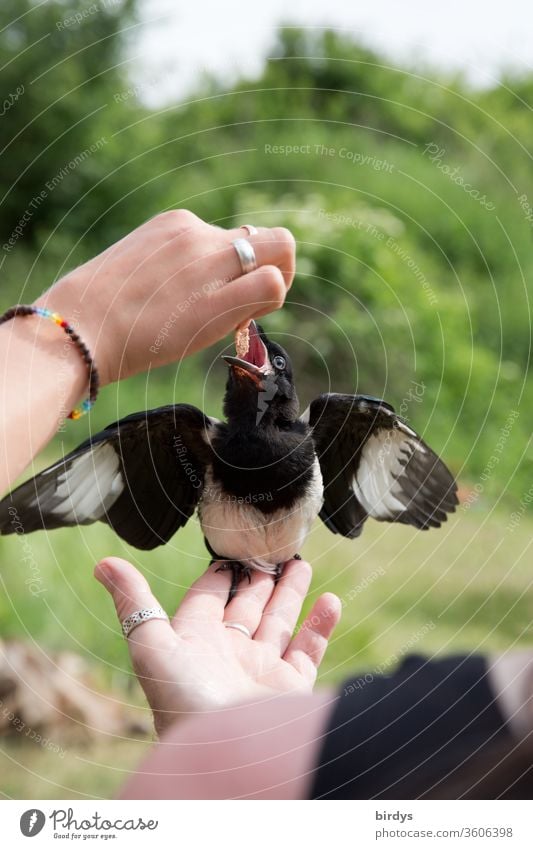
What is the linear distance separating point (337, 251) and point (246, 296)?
1.49 ft

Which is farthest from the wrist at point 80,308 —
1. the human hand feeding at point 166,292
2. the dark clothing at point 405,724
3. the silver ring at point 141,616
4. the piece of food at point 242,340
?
the dark clothing at point 405,724

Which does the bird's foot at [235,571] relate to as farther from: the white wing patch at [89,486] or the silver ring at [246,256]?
the silver ring at [246,256]

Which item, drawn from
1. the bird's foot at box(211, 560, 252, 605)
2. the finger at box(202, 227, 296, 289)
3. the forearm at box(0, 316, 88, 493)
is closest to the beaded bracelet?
the forearm at box(0, 316, 88, 493)

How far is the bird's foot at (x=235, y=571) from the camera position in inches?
30.6

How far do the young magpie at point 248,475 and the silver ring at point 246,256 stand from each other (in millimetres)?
51

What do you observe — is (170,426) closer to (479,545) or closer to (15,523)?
(15,523)

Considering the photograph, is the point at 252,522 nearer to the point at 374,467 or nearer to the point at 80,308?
the point at 374,467

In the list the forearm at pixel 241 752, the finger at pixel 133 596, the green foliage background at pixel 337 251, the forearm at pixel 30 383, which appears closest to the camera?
the forearm at pixel 241 752

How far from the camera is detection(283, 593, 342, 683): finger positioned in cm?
78

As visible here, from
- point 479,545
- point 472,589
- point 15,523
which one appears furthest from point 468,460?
point 15,523

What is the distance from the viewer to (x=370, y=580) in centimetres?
102

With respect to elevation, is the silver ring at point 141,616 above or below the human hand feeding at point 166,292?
below

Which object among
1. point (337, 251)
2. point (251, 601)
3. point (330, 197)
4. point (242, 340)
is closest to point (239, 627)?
point (251, 601)

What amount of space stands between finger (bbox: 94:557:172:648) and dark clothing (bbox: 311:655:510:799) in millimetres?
266
